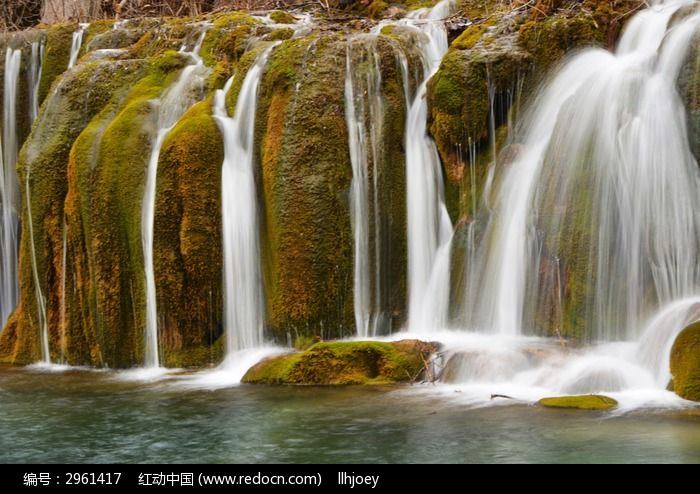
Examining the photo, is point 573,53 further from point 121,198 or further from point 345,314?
point 121,198

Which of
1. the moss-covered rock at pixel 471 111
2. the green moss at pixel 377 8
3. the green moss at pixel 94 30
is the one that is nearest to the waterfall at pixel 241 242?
the moss-covered rock at pixel 471 111

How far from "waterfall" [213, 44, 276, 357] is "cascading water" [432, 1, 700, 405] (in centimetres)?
296

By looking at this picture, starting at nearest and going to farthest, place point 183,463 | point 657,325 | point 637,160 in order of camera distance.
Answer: point 183,463, point 657,325, point 637,160

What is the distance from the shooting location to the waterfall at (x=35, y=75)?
62.5 feet

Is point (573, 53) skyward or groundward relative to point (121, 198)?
skyward

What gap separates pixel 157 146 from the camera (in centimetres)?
1455

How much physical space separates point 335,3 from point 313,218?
8.48 metres

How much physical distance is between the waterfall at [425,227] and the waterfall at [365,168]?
1.49 ft

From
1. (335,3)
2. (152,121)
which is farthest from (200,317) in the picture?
(335,3)

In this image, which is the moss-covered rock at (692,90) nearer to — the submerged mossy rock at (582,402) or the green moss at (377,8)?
the submerged mossy rock at (582,402)

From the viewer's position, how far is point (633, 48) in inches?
506

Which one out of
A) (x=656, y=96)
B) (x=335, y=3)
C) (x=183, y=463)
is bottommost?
(x=183, y=463)

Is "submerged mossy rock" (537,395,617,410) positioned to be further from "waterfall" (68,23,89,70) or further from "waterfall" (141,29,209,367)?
"waterfall" (68,23,89,70)

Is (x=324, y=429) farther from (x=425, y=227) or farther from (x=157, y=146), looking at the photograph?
(x=157, y=146)
